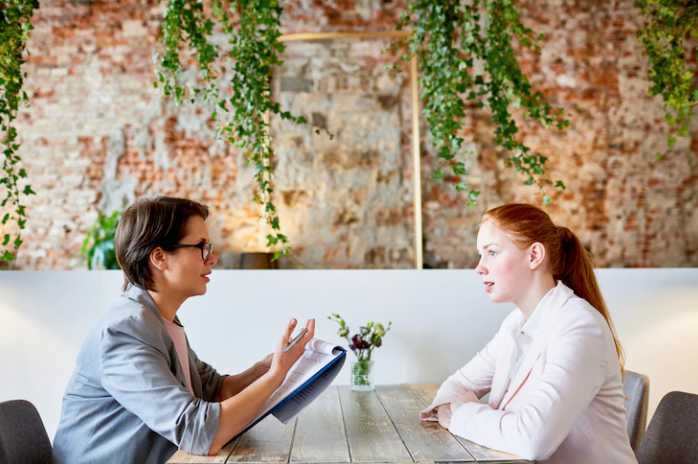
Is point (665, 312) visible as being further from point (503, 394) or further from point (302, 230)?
point (302, 230)

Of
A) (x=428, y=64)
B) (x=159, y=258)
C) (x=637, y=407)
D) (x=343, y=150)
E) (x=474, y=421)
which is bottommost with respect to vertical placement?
(x=637, y=407)

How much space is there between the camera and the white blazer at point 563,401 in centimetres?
147

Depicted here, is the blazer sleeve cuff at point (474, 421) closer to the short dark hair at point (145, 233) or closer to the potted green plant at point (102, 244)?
the short dark hair at point (145, 233)

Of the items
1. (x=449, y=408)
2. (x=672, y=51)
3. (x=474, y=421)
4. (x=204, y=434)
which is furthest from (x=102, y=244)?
(x=672, y=51)

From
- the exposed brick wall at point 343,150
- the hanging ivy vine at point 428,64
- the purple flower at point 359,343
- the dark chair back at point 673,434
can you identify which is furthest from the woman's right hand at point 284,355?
the exposed brick wall at point 343,150

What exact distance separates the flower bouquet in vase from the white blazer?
0.82 m

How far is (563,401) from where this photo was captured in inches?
58.2

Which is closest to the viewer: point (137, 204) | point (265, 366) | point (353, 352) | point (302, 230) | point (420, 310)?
point (137, 204)

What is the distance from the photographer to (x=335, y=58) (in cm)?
333

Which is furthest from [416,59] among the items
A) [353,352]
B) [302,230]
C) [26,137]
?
[26,137]

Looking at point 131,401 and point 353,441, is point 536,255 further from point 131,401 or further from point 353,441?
point 131,401

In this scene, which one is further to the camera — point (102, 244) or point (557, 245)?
point (102, 244)

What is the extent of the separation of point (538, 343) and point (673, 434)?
656 mm

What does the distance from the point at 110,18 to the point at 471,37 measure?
205cm
